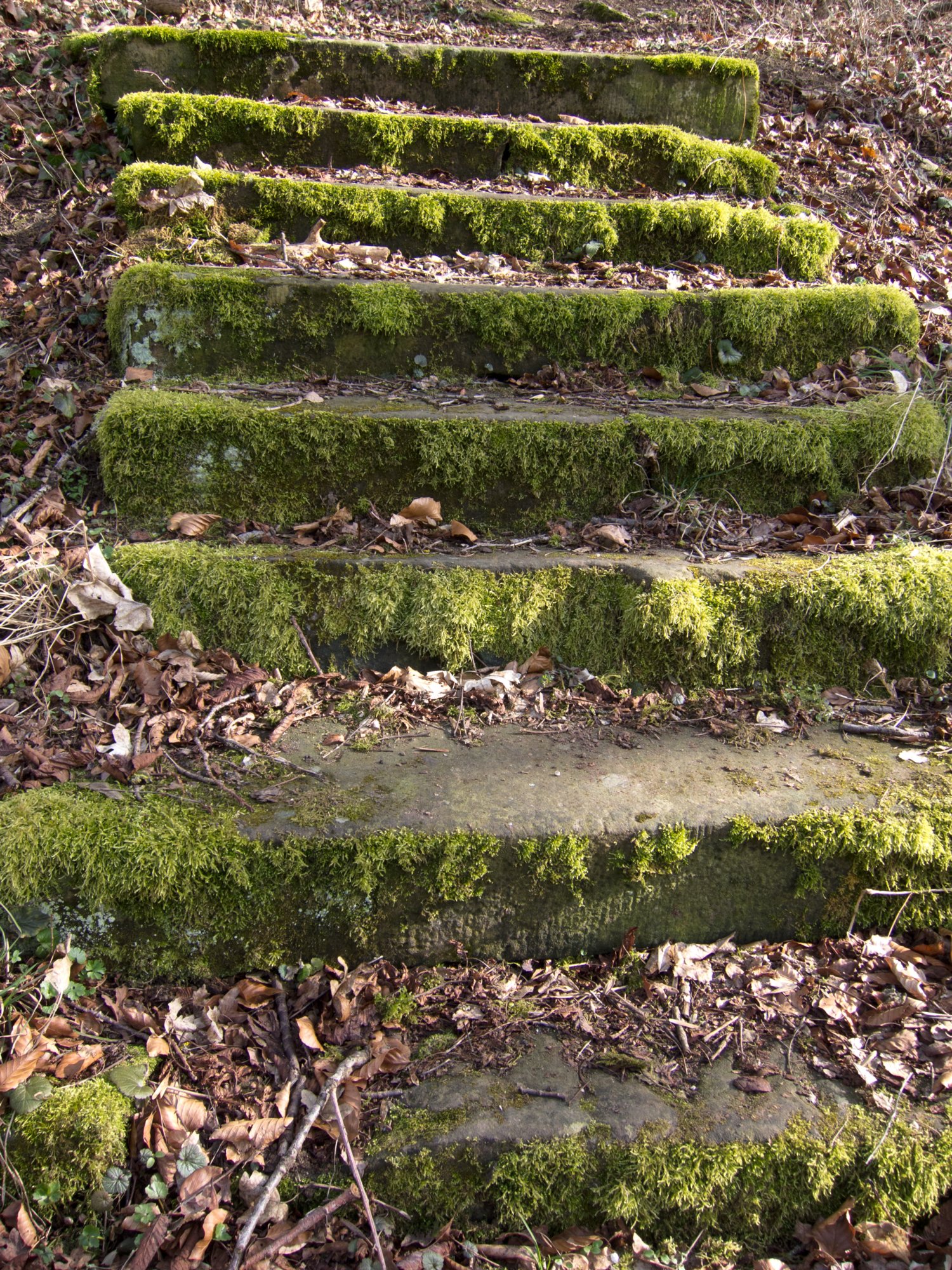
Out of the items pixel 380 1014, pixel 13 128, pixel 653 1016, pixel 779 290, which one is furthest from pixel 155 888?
pixel 13 128

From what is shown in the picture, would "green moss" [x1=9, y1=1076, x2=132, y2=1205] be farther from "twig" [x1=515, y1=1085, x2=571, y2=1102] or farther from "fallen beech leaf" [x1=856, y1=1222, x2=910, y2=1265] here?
"fallen beech leaf" [x1=856, y1=1222, x2=910, y2=1265]

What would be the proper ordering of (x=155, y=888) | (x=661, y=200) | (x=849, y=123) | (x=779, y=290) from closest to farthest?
(x=155, y=888)
(x=779, y=290)
(x=661, y=200)
(x=849, y=123)

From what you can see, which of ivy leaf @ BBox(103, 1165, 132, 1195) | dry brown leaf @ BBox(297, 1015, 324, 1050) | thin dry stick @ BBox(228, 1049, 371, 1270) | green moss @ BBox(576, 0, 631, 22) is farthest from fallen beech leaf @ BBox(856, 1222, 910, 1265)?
green moss @ BBox(576, 0, 631, 22)

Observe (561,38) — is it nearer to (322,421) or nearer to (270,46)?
(270,46)

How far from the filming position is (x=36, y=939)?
2.01 metres

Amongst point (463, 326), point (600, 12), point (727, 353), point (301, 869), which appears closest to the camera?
point (301, 869)

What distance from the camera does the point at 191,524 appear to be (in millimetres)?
2855

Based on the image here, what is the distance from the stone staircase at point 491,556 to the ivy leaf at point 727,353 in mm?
13

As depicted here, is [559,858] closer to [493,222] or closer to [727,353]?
[727,353]

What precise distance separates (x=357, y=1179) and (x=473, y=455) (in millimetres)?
2195

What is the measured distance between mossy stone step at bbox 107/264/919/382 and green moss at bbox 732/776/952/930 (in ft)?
7.02

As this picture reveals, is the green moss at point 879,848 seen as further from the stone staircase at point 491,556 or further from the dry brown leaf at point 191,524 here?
the dry brown leaf at point 191,524

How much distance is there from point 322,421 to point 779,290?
83.6 inches

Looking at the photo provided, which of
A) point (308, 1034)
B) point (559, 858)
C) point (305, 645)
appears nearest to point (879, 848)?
point (559, 858)
